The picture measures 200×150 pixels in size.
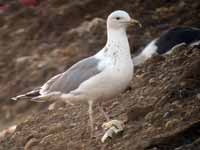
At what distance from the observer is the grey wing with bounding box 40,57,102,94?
8659 mm

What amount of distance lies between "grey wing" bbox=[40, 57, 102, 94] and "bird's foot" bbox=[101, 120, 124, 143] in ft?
1.85

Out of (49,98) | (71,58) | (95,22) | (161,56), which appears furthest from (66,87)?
(95,22)

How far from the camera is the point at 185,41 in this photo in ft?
43.0

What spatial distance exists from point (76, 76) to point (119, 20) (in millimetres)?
757

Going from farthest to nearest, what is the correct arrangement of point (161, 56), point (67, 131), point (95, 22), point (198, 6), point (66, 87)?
1. point (95, 22)
2. point (198, 6)
3. point (161, 56)
4. point (67, 131)
5. point (66, 87)

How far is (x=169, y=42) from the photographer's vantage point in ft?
43.8

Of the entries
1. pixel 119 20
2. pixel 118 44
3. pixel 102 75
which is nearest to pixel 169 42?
pixel 119 20

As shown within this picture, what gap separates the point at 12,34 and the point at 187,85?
9114 millimetres

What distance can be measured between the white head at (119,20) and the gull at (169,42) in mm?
4057

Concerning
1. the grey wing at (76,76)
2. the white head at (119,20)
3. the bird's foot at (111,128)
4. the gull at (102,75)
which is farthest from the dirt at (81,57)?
the white head at (119,20)

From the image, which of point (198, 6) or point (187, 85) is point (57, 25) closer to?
point (198, 6)

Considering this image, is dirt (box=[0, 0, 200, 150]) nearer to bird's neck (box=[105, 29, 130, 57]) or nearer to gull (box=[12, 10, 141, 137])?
gull (box=[12, 10, 141, 137])

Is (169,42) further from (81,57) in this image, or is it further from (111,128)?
(111,128)

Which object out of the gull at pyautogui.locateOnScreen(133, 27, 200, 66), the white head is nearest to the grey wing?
the white head
